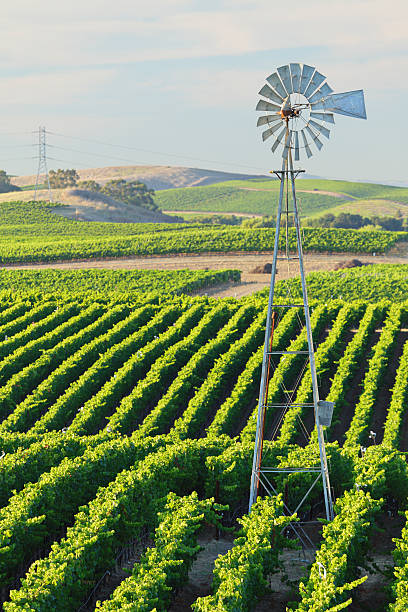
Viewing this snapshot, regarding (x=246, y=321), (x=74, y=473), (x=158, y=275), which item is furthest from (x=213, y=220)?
(x=74, y=473)

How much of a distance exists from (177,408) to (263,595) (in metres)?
16.9

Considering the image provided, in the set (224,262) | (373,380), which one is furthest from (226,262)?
(373,380)

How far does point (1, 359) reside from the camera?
47.0 meters

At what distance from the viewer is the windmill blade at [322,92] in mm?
22766

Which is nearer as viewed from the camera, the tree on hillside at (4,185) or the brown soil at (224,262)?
the brown soil at (224,262)

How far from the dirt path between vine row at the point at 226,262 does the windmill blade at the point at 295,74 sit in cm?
5215

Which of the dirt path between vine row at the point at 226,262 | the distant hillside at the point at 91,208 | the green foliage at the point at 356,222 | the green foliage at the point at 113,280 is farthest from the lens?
the green foliage at the point at 356,222

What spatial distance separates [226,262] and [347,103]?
61.2m

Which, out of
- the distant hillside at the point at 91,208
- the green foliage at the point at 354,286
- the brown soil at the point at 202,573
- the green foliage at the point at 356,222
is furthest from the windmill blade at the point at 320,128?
the green foliage at the point at 356,222

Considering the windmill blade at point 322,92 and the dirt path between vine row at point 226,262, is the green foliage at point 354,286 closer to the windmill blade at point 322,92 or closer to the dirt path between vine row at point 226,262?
the dirt path between vine row at point 226,262

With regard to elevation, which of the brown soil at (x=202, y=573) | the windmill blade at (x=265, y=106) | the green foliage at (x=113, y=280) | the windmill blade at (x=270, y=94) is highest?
the windmill blade at (x=270, y=94)

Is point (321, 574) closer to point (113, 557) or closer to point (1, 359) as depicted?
point (113, 557)

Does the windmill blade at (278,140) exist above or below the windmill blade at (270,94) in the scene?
below

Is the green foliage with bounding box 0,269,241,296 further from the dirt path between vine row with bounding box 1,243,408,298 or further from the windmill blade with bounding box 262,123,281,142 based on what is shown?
the windmill blade with bounding box 262,123,281,142
